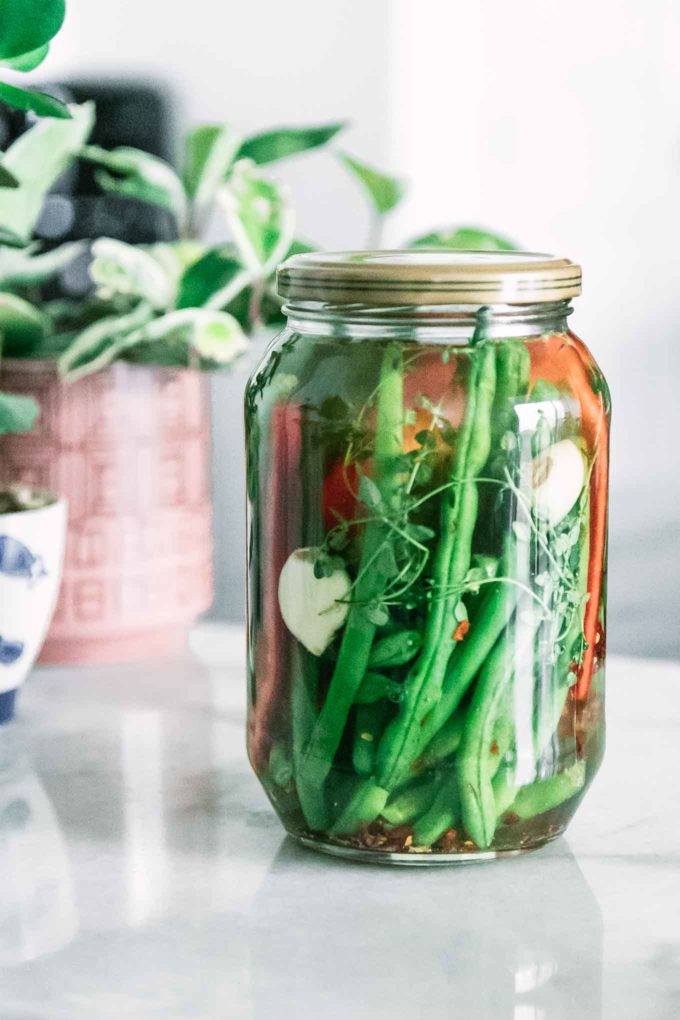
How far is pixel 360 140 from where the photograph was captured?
4.21 ft

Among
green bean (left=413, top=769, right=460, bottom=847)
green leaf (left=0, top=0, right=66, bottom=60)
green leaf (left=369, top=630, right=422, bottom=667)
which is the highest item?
green leaf (left=0, top=0, right=66, bottom=60)

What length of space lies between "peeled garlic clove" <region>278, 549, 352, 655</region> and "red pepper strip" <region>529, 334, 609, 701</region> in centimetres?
11

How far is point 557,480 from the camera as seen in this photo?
0.56 meters

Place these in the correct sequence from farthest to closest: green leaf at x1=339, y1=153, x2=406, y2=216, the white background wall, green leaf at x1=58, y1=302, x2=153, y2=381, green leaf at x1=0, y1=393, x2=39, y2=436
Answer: the white background wall, green leaf at x1=339, y1=153, x2=406, y2=216, green leaf at x1=58, y1=302, x2=153, y2=381, green leaf at x1=0, y1=393, x2=39, y2=436

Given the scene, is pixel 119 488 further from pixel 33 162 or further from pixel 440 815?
pixel 440 815

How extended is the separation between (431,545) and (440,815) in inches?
4.6

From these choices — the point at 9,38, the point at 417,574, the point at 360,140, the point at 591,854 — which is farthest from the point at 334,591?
the point at 360,140

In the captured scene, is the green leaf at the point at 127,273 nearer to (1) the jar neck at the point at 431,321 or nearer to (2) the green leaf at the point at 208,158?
(2) the green leaf at the point at 208,158

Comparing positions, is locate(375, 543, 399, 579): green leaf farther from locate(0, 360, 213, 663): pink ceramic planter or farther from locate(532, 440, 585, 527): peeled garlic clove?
locate(0, 360, 213, 663): pink ceramic planter

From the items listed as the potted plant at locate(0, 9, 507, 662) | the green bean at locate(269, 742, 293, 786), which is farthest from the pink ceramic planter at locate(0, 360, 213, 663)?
the green bean at locate(269, 742, 293, 786)

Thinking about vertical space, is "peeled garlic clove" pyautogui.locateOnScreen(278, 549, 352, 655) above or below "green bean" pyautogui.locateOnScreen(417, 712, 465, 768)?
above

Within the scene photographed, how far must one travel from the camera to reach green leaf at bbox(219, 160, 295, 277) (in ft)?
2.85

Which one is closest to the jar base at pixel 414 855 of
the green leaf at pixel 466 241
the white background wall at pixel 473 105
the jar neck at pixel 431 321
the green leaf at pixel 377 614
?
the green leaf at pixel 377 614

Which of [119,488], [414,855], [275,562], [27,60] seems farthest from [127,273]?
[414,855]
